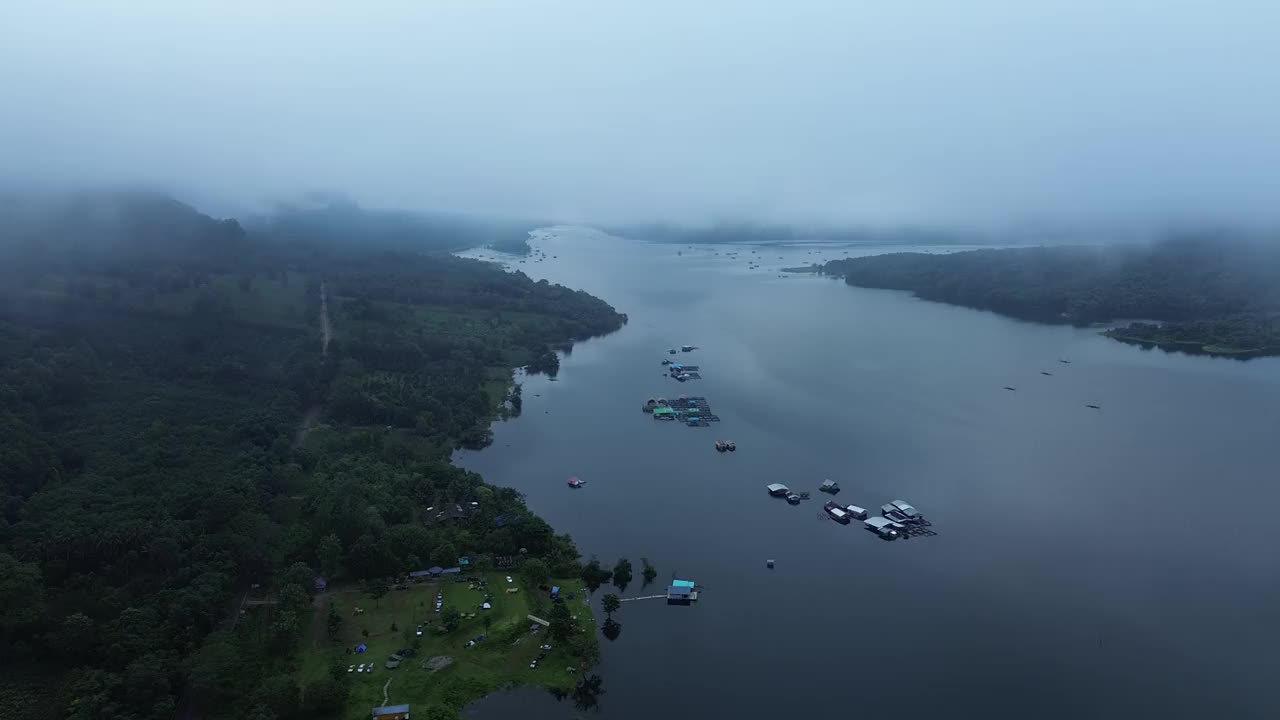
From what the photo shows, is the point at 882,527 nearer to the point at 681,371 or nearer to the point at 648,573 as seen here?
the point at 648,573

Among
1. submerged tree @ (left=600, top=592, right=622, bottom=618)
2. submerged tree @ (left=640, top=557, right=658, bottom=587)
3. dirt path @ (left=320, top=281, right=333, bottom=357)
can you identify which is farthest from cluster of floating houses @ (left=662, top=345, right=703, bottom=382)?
submerged tree @ (left=600, top=592, right=622, bottom=618)

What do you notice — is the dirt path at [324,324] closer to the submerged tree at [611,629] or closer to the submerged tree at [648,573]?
the submerged tree at [648,573]

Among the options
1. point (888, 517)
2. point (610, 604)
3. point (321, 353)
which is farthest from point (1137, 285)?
point (321, 353)

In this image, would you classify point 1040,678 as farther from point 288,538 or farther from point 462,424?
point 462,424

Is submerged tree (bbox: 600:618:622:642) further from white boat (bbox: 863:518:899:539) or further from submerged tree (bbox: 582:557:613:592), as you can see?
white boat (bbox: 863:518:899:539)

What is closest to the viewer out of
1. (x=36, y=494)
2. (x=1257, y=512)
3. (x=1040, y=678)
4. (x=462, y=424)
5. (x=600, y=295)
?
(x=1040, y=678)

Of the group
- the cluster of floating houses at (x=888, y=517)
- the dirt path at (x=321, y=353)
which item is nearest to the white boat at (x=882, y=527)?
the cluster of floating houses at (x=888, y=517)

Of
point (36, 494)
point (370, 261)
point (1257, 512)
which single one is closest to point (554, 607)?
point (36, 494)
